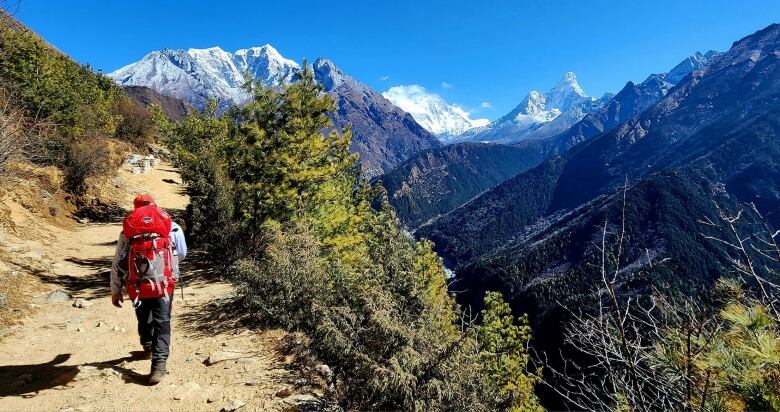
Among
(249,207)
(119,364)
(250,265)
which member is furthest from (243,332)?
(249,207)

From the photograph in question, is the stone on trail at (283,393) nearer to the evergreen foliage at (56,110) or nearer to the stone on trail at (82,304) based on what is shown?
the stone on trail at (82,304)

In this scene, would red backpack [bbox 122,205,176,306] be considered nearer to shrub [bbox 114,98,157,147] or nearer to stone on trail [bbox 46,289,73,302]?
stone on trail [bbox 46,289,73,302]

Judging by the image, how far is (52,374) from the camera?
7.15 meters

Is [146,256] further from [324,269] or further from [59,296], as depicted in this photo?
[59,296]

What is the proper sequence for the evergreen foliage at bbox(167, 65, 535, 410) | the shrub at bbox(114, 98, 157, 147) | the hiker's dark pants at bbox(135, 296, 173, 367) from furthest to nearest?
the shrub at bbox(114, 98, 157, 147) < the hiker's dark pants at bbox(135, 296, 173, 367) < the evergreen foliage at bbox(167, 65, 535, 410)

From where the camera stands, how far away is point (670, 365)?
3660mm

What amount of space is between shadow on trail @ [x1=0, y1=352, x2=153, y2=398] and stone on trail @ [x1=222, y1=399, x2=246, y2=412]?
156 centimetres

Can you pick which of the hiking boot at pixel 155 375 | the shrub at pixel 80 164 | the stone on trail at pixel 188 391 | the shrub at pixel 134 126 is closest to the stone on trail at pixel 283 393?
the stone on trail at pixel 188 391

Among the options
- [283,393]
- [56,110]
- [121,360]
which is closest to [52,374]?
[121,360]

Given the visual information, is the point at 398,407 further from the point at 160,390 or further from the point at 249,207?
the point at 249,207

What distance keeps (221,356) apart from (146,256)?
2591 mm

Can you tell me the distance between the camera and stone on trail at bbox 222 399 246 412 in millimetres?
6129

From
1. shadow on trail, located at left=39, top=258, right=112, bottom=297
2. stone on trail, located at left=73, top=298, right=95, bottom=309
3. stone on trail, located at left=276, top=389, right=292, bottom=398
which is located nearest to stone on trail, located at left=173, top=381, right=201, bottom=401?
stone on trail, located at left=276, top=389, right=292, bottom=398

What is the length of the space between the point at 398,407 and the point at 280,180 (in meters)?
10.7
